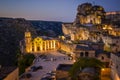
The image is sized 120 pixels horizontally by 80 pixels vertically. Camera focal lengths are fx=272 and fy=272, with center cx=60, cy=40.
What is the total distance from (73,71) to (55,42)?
45868 millimetres

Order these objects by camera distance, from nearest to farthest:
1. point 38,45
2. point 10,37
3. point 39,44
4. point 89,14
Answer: point 39,44 < point 38,45 < point 89,14 < point 10,37

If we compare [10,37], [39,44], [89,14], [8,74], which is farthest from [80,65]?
[10,37]

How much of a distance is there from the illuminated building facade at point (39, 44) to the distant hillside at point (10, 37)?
10705mm

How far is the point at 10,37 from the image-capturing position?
393ft

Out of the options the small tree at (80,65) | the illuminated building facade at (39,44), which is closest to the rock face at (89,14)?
the illuminated building facade at (39,44)

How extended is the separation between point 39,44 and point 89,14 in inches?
831

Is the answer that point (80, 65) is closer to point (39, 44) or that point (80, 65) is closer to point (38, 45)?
point (39, 44)

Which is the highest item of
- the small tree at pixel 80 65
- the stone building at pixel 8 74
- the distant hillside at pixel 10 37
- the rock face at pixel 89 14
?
the rock face at pixel 89 14

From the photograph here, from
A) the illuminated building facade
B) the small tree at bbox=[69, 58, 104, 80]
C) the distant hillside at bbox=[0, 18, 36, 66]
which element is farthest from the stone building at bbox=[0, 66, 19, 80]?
the distant hillside at bbox=[0, 18, 36, 66]

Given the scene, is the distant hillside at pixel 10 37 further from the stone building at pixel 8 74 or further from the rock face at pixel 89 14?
the stone building at pixel 8 74

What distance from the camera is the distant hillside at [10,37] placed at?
8819 centimetres

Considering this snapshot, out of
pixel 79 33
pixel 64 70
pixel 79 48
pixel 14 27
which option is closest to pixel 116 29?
pixel 79 33

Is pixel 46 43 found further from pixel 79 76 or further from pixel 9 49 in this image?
pixel 79 76

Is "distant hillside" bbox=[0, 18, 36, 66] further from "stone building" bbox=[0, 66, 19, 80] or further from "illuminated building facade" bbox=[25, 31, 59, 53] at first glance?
"stone building" bbox=[0, 66, 19, 80]
